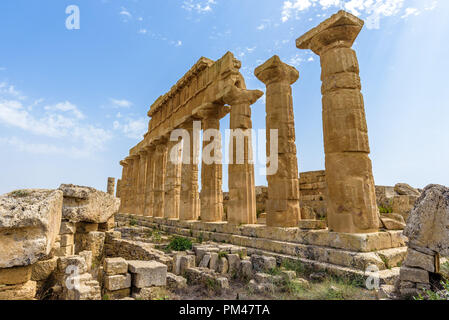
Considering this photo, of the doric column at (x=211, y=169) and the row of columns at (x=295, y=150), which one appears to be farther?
the doric column at (x=211, y=169)

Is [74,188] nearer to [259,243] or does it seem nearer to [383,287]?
[259,243]

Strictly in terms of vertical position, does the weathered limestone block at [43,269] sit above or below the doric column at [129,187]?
below

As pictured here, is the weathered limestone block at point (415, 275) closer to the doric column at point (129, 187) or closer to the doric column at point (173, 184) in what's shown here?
the doric column at point (173, 184)

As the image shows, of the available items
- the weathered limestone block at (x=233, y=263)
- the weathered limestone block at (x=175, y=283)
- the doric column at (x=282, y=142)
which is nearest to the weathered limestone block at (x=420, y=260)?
the weathered limestone block at (x=233, y=263)

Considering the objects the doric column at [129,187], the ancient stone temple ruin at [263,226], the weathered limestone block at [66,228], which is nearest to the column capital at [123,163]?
the doric column at [129,187]

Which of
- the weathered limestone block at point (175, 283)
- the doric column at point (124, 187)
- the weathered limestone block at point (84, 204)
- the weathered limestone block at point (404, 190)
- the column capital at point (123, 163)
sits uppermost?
the column capital at point (123, 163)

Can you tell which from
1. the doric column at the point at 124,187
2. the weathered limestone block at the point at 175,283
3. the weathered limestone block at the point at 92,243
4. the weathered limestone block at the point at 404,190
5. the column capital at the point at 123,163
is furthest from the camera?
the column capital at the point at 123,163

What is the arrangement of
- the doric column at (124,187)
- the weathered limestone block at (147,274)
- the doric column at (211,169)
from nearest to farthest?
1. the weathered limestone block at (147,274)
2. the doric column at (211,169)
3. the doric column at (124,187)

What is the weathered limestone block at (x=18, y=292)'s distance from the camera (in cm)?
394

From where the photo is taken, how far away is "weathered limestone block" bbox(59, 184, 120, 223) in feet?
23.8

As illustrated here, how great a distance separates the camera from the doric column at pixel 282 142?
28.6 feet
